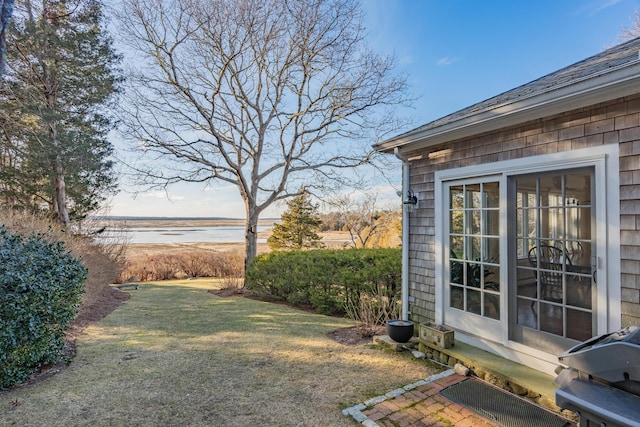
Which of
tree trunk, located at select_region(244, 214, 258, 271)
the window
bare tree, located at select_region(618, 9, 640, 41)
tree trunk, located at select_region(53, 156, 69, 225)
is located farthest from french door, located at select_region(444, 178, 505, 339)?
bare tree, located at select_region(618, 9, 640, 41)

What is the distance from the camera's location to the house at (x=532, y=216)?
9.15 feet

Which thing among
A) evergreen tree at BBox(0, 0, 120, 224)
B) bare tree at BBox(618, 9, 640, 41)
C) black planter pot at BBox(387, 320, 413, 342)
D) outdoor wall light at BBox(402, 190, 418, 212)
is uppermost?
bare tree at BBox(618, 9, 640, 41)

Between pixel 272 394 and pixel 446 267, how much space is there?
2604 millimetres

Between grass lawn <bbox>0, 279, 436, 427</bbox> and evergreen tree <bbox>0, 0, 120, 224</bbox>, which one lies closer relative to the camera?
grass lawn <bbox>0, 279, 436, 427</bbox>

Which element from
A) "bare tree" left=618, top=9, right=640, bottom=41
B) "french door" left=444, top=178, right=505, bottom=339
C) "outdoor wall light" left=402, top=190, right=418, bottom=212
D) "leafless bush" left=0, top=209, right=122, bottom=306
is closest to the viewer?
"french door" left=444, top=178, right=505, bottom=339

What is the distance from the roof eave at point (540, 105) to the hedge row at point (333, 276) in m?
2.81

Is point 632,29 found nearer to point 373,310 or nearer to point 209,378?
point 373,310

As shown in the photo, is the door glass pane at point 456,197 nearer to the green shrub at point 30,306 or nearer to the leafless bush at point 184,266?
the green shrub at point 30,306

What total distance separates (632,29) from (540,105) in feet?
44.9

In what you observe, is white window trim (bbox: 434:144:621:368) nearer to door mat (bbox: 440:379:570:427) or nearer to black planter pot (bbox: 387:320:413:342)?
door mat (bbox: 440:379:570:427)

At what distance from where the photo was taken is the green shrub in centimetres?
322

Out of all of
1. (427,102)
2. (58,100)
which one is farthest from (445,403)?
(58,100)

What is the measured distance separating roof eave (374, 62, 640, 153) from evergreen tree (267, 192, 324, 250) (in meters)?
16.5

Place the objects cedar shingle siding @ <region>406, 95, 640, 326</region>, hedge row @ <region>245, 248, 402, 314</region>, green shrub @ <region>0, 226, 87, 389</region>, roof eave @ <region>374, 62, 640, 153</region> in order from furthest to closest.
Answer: hedge row @ <region>245, 248, 402, 314</region> → green shrub @ <region>0, 226, 87, 389</region> → cedar shingle siding @ <region>406, 95, 640, 326</region> → roof eave @ <region>374, 62, 640, 153</region>
